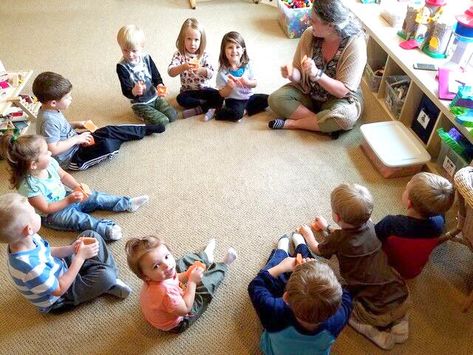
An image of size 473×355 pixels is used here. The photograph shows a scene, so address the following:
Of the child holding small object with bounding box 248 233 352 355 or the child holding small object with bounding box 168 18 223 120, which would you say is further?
the child holding small object with bounding box 168 18 223 120

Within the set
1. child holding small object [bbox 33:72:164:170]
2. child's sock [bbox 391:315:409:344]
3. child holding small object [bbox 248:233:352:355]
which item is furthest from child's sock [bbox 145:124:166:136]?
child's sock [bbox 391:315:409:344]

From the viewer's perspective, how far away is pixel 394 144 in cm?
195

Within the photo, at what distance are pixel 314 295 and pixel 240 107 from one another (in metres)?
1.46

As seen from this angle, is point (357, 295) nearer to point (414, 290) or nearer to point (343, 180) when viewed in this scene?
point (414, 290)

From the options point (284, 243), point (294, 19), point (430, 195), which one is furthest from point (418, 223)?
Result: point (294, 19)

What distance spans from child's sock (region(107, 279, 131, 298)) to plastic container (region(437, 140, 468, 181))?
1.49m

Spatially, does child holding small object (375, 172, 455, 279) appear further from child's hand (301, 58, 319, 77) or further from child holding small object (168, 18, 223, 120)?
child holding small object (168, 18, 223, 120)

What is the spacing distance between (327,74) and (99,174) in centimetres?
131

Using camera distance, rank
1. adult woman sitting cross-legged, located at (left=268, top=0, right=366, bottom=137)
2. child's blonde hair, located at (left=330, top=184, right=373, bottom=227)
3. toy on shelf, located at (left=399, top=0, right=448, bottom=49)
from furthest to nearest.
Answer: toy on shelf, located at (left=399, top=0, right=448, bottom=49)
adult woman sitting cross-legged, located at (left=268, top=0, right=366, bottom=137)
child's blonde hair, located at (left=330, top=184, right=373, bottom=227)

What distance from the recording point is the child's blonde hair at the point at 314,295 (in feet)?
3.27

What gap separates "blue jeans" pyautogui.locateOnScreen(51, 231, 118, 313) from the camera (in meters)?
1.41

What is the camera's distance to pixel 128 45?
1.99 meters

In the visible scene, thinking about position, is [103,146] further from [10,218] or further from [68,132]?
[10,218]

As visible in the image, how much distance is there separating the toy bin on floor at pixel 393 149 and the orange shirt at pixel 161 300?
1.18 m
